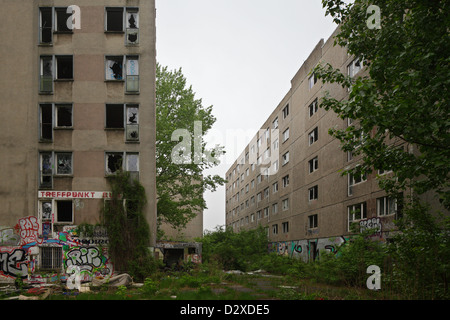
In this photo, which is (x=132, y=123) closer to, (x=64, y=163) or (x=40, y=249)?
(x=64, y=163)

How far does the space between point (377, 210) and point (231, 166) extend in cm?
6349

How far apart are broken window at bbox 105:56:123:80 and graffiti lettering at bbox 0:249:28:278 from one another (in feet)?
35.1

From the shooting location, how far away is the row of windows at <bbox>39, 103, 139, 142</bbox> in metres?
22.1

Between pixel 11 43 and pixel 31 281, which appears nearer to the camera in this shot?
pixel 31 281

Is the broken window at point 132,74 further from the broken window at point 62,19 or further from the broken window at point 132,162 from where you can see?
the broken window at point 62,19

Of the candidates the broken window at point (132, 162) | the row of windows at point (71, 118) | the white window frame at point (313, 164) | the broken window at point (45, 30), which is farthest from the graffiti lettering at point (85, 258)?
the white window frame at point (313, 164)

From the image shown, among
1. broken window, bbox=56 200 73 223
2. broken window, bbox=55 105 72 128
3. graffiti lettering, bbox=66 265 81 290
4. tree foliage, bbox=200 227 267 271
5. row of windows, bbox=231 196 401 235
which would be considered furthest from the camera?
tree foliage, bbox=200 227 267 271

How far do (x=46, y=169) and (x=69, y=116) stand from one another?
327cm

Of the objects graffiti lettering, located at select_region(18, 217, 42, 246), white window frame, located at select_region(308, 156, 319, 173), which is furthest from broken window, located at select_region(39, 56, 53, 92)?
white window frame, located at select_region(308, 156, 319, 173)

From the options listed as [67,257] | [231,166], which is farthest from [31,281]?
[231,166]

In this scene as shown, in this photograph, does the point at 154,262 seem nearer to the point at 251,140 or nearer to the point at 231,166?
the point at 251,140

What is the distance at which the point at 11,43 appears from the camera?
22359 millimetres

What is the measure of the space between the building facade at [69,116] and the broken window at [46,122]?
56mm

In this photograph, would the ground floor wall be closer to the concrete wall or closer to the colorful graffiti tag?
the concrete wall
